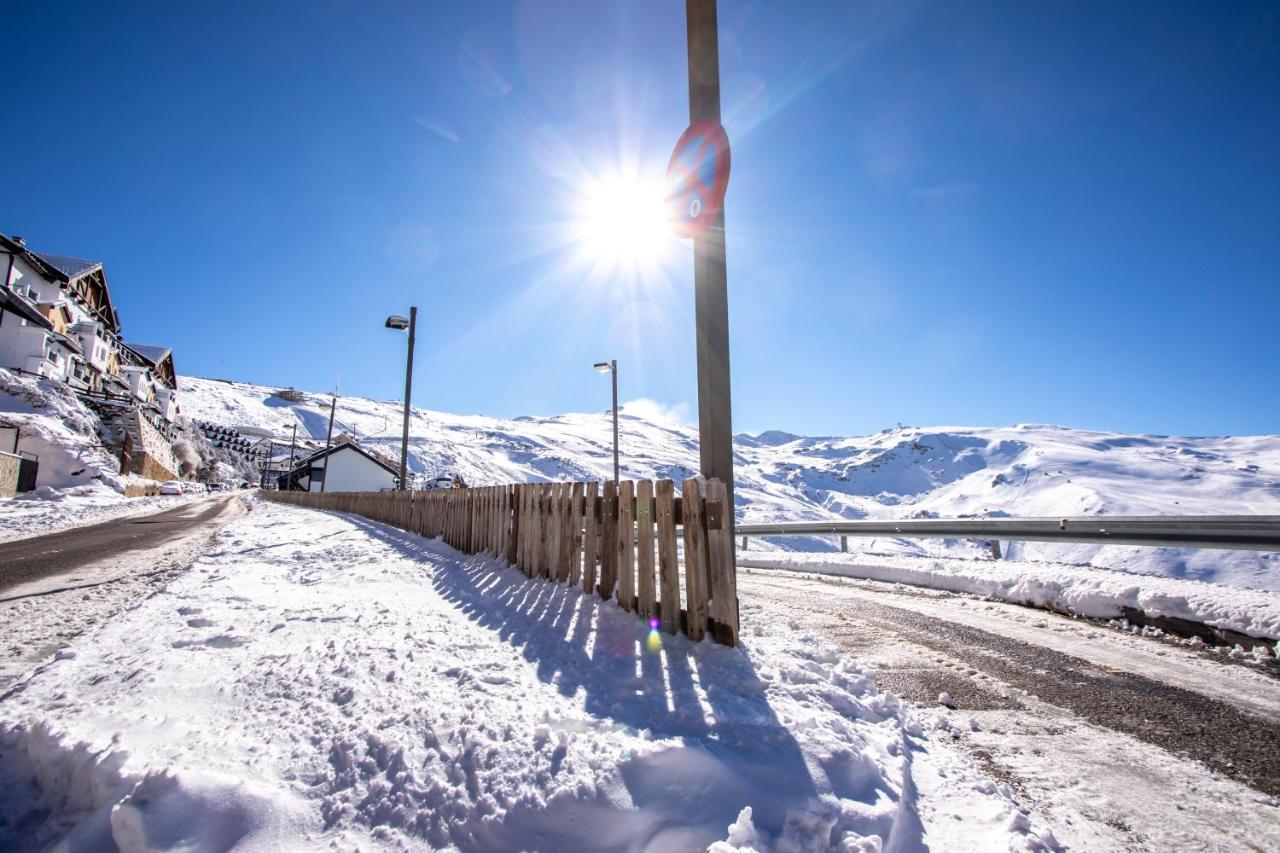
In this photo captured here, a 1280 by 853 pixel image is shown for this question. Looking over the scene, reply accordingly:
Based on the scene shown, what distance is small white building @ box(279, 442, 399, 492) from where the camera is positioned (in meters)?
54.0

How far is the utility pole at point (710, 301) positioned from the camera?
399 cm

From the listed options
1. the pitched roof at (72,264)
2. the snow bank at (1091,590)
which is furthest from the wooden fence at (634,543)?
the pitched roof at (72,264)

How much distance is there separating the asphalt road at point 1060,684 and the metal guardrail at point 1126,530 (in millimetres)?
1691

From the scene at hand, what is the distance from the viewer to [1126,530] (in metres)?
6.33

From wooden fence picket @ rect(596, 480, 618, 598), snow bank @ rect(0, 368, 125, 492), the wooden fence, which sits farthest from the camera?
snow bank @ rect(0, 368, 125, 492)

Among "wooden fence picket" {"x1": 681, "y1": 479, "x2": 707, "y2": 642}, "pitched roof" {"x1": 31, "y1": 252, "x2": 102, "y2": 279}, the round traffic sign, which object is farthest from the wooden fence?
"pitched roof" {"x1": 31, "y1": 252, "x2": 102, "y2": 279}

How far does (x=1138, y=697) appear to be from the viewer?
10.7 ft

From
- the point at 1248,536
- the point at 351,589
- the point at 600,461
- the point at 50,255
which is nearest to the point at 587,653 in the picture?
the point at 351,589

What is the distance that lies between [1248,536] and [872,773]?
5.72 metres

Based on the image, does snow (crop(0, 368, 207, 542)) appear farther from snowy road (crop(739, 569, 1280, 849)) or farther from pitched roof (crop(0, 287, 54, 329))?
snowy road (crop(739, 569, 1280, 849))

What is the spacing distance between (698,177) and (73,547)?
43.4ft

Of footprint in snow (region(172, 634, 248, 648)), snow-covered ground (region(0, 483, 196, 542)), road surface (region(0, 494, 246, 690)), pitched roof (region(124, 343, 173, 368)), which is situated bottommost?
road surface (region(0, 494, 246, 690))

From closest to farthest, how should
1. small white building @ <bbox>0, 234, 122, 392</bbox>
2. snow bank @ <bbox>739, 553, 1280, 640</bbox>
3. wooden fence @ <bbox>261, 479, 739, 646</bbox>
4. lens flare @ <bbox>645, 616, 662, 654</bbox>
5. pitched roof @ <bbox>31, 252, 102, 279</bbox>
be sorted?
lens flare @ <bbox>645, 616, 662, 654</bbox>, wooden fence @ <bbox>261, 479, 739, 646</bbox>, snow bank @ <bbox>739, 553, 1280, 640</bbox>, small white building @ <bbox>0, 234, 122, 392</bbox>, pitched roof @ <bbox>31, 252, 102, 279</bbox>

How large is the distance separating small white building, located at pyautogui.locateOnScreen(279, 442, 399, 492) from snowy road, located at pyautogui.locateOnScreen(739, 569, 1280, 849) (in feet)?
184
